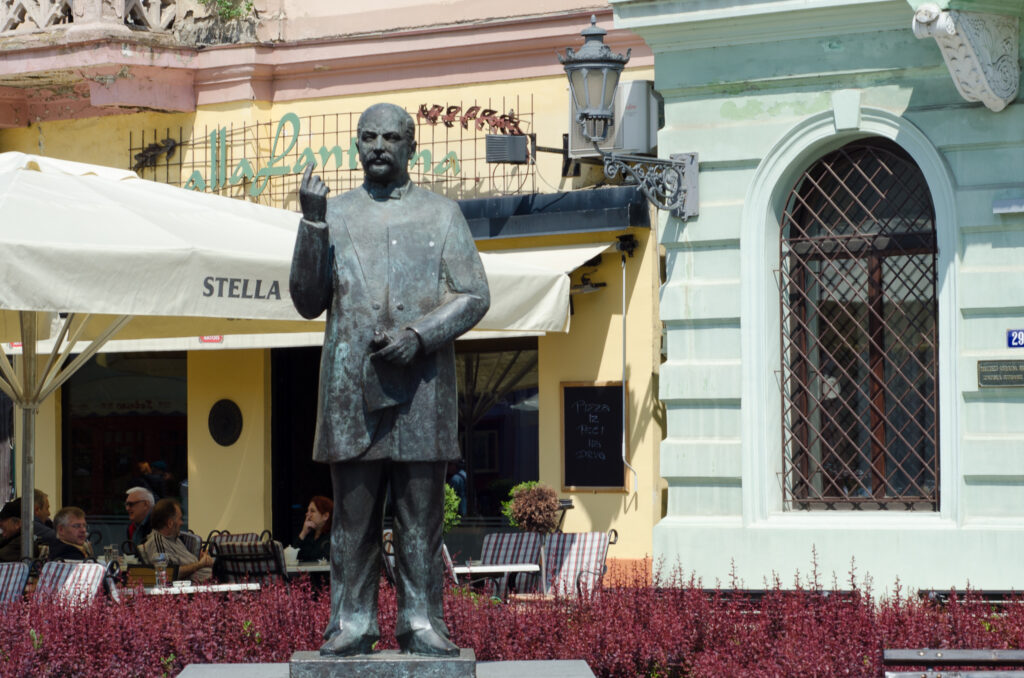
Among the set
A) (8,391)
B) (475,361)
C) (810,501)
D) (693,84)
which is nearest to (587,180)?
(475,361)

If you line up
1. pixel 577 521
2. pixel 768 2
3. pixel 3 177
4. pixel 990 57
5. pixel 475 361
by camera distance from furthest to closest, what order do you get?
pixel 475 361 < pixel 577 521 < pixel 768 2 < pixel 990 57 < pixel 3 177

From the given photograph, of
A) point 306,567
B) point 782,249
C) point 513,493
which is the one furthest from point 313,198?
point 513,493

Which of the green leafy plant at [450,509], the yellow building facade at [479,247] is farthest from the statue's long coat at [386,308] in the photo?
the yellow building facade at [479,247]

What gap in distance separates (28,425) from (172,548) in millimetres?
1284

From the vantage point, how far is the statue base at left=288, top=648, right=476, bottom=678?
6.40m

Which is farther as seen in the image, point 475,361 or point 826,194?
point 475,361

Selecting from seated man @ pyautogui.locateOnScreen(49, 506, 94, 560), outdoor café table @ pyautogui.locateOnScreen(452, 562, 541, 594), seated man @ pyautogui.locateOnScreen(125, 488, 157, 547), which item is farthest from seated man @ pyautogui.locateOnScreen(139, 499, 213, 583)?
outdoor café table @ pyautogui.locateOnScreen(452, 562, 541, 594)

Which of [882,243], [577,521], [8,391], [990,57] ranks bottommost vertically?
[577,521]

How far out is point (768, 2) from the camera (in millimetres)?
11781

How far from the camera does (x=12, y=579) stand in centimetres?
1055

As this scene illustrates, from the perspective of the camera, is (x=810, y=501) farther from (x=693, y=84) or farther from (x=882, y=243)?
(x=693, y=84)

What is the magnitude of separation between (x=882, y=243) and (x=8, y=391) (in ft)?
18.9

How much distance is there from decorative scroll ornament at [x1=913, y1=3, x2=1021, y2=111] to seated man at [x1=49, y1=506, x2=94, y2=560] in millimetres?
6287

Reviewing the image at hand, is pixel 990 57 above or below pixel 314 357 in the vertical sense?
above
